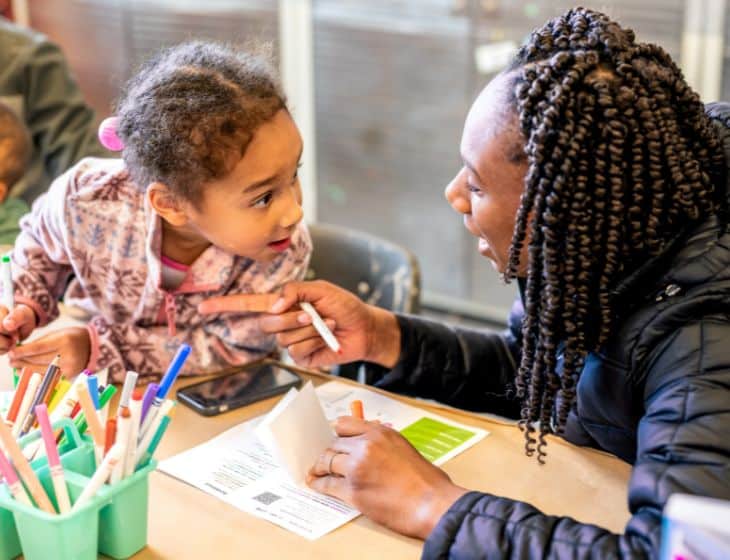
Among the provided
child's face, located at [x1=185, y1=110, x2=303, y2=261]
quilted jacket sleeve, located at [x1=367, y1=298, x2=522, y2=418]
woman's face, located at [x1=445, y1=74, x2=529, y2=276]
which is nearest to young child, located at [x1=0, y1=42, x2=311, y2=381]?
child's face, located at [x1=185, y1=110, x2=303, y2=261]

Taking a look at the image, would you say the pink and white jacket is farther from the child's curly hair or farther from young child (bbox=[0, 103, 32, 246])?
young child (bbox=[0, 103, 32, 246])

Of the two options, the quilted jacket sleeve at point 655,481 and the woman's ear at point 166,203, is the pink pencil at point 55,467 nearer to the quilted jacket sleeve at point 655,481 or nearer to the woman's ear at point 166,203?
the quilted jacket sleeve at point 655,481

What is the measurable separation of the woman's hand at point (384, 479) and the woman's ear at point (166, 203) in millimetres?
440

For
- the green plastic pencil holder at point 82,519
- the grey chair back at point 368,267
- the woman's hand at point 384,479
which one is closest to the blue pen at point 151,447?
the green plastic pencil holder at point 82,519

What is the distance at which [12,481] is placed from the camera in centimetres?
98

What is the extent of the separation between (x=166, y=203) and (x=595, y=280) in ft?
2.14

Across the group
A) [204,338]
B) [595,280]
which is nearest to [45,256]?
[204,338]

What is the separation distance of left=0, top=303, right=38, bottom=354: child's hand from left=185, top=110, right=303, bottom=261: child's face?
0.95 ft

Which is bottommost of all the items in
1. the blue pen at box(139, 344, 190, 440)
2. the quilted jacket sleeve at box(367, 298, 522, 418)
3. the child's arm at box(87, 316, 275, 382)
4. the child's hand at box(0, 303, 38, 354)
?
the quilted jacket sleeve at box(367, 298, 522, 418)

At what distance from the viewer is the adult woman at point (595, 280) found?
3.34 feet

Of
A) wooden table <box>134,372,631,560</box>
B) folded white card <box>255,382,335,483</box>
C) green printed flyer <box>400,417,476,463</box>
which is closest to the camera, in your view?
wooden table <box>134,372,631,560</box>

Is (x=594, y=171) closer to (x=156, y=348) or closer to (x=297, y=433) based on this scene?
(x=297, y=433)

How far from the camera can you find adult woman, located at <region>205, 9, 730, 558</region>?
3.34 ft

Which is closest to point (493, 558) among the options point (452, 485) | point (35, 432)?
point (452, 485)
